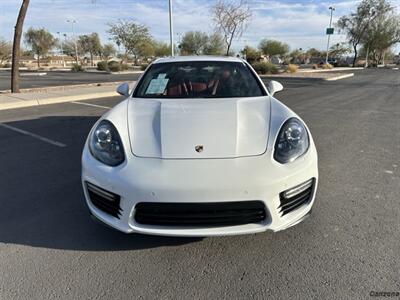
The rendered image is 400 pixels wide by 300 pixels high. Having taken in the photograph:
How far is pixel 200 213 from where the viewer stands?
217 centimetres

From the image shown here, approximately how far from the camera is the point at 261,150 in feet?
7.75

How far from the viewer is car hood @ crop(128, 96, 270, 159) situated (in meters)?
2.35

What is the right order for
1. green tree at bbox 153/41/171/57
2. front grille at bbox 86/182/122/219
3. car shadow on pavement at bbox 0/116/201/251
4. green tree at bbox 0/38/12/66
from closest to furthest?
front grille at bbox 86/182/122/219
car shadow on pavement at bbox 0/116/201/251
green tree at bbox 0/38/12/66
green tree at bbox 153/41/171/57

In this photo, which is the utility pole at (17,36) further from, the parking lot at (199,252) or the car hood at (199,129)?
the car hood at (199,129)

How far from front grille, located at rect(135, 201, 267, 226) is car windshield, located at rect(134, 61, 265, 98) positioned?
4.95 ft

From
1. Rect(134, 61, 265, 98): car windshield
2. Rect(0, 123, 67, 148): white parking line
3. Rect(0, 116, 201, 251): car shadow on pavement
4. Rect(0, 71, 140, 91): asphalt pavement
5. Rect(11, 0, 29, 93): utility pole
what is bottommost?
Rect(0, 116, 201, 251): car shadow on pavement

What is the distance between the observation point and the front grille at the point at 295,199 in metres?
2.27

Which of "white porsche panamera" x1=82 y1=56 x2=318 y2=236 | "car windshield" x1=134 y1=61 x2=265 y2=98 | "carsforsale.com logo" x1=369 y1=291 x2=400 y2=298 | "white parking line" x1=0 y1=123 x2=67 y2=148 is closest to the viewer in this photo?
"carsforsale.com logo" x1=369 y1=291 x2=400 y2=298

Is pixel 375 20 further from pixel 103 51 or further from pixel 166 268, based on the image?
pixel 166 268

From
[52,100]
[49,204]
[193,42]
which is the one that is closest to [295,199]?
[49,204]

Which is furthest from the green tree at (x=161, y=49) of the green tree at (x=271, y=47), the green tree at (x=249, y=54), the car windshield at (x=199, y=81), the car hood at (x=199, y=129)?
the car hood at (x=199, y=129)

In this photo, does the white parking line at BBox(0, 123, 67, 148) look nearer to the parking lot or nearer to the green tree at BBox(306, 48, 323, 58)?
the parking lot

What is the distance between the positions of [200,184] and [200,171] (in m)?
0.11

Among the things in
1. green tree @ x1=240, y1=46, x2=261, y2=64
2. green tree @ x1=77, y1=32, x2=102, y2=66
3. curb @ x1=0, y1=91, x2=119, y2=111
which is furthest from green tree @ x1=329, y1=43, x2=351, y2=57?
curb @ x1=0, y1=91, x2=119, y2=111
